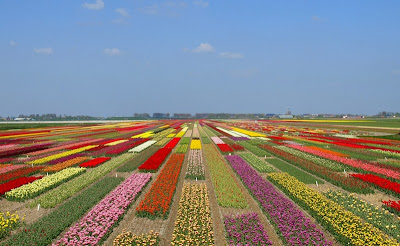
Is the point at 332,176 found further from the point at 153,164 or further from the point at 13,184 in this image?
the point at 13,184

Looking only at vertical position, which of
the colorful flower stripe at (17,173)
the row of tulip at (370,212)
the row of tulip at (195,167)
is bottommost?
the row of tulip at (370,212)

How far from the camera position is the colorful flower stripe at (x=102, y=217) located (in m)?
9.45

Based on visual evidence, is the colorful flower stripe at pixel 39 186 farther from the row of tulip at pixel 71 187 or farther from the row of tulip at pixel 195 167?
the row of tulip at pixel 195 167

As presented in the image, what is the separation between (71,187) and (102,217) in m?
6.27

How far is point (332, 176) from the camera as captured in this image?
17.8 m

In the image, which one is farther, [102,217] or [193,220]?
[102,217]

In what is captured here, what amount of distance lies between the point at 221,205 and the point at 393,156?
23867 mm

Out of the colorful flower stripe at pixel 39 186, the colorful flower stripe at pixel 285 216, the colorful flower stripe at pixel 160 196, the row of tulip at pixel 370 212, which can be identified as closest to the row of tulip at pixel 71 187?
the colorful flower stripe at pixel 39 186

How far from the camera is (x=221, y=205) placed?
42.1ft

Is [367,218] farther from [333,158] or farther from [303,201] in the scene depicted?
[333,158]

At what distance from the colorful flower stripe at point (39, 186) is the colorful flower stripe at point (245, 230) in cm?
1313

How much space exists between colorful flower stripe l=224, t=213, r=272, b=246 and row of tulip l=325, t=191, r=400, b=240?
5372mm

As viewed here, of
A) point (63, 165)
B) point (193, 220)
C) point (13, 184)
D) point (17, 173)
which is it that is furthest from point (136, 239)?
point (63, 165)

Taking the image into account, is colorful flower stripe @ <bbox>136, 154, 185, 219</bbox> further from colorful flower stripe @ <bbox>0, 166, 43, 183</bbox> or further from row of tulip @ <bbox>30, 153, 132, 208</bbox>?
colorful flower stripe @ <bbox>0, 166, 43, 183</bbox>
